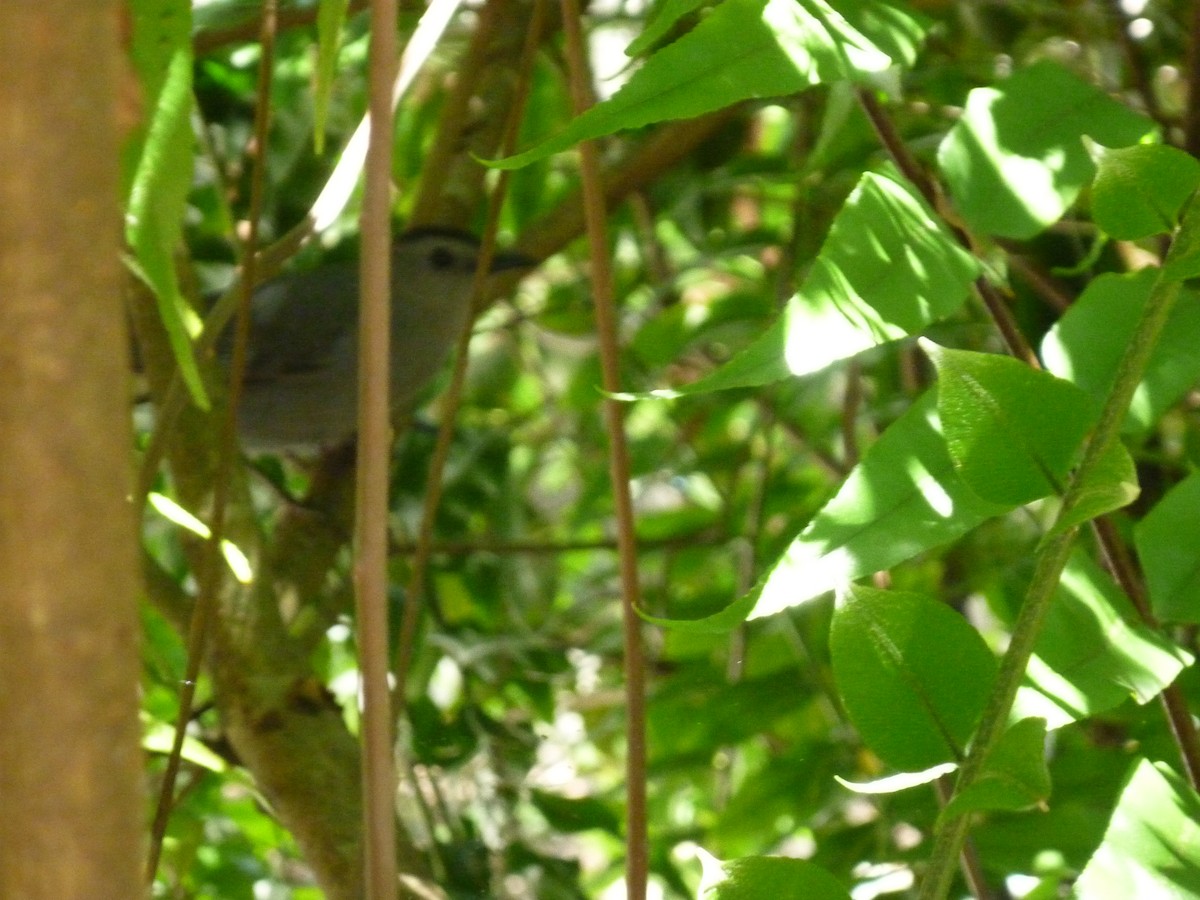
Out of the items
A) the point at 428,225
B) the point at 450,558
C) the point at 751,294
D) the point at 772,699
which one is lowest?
the point at 772,699

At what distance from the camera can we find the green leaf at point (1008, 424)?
1.09ft

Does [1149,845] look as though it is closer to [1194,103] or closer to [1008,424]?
[1008,424]

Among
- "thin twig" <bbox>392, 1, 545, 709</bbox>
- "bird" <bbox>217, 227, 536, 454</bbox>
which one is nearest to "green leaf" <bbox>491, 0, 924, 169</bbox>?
"thin twig" <bbox>392, 1, 545, 709</bbox>

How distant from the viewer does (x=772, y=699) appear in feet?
2.81

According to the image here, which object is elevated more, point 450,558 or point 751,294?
point 751,294

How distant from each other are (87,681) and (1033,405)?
0.73ft

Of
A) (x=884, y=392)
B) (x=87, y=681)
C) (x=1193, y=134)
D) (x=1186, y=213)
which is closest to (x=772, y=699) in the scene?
(x=884, y=392)

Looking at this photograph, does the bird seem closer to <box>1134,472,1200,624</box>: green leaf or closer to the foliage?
the foliage

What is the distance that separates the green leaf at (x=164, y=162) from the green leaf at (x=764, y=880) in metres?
0.16

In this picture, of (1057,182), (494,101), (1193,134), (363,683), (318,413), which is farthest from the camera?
(318,413)

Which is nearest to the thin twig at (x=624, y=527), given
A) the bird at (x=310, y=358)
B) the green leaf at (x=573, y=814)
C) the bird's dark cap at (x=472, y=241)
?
the green leaf at (x=573, y=814)

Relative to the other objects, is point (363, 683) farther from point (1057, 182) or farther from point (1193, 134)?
point (1193, 134)

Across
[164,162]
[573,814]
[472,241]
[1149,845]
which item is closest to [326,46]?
[164,162]

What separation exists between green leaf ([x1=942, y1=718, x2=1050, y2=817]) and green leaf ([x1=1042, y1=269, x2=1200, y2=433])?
0.36 ft
